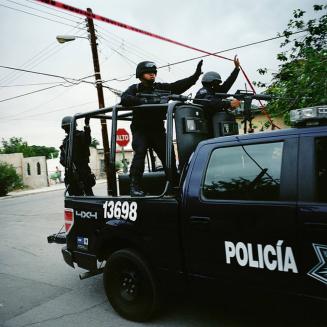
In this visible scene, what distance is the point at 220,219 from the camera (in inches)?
109

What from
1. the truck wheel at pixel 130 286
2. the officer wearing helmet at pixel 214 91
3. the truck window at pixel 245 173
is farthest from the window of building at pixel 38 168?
the truck window at pixel 245 173

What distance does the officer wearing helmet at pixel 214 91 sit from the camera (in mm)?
4086

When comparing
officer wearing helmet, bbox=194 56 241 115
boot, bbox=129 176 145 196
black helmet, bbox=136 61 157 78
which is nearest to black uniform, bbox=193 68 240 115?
officer wearing helmet, bbox=194 56 241 115

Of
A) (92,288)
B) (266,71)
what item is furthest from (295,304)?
(266,71)

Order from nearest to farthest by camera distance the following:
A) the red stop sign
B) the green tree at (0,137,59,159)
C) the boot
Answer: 1. the boot
2. the red stop sign
3. the green tree at (0,137,59,159)

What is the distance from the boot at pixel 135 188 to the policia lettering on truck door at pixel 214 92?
109cm

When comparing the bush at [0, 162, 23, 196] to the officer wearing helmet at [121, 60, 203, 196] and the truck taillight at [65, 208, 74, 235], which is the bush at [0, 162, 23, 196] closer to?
the truck taillight at [65, 208, 74, 235]

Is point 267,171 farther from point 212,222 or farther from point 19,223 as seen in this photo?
point 19,223

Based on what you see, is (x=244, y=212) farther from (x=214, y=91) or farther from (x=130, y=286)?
(x=214, y=91)

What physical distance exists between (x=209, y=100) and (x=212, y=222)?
1762 millimetres

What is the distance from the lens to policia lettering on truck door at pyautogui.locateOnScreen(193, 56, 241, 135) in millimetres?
→ 4082

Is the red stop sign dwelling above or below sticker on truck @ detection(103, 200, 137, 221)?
above

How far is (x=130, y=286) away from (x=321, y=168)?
2.21 metres

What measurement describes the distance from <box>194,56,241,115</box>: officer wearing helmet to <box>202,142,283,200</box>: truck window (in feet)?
3.99
